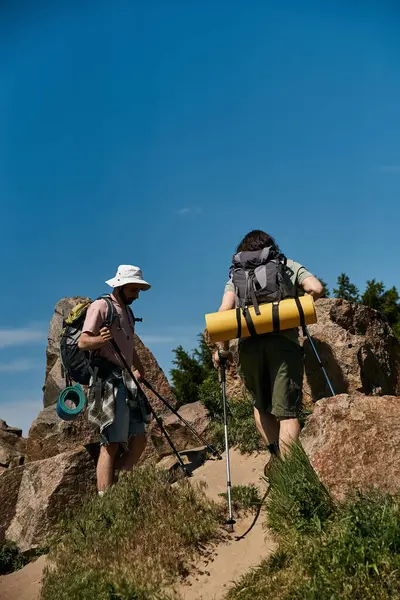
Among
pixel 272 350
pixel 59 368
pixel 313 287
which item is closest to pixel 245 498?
pixel 272 350

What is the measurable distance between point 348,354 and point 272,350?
135 inches

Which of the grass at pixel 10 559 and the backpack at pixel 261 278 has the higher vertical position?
the backpack at pixel 261 278

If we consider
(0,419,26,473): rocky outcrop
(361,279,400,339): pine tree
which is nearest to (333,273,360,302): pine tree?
(361,279,400,339): pine tree

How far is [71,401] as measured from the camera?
8.96 metres

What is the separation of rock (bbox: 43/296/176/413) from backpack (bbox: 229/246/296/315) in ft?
15.8

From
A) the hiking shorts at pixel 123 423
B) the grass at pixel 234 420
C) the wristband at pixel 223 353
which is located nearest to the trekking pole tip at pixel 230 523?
the hiking shorts at pixel 123 423

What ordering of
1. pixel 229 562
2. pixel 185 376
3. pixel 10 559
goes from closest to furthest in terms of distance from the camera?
pixel 229 562
pixel 10 559
pixel 185 376

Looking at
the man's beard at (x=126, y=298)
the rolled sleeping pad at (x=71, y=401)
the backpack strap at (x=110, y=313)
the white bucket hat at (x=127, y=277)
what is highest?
the white bucket hat at (x=127, y=277)

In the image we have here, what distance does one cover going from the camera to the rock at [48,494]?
8750mm

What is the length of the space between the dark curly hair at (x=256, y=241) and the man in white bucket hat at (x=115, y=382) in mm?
1511

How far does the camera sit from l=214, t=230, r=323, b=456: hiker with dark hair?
6535 millimetres

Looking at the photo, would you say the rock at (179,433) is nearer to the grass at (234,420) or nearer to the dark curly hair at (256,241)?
the grass at (234,420)

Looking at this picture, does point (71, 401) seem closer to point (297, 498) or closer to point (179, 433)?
point (179, 433)

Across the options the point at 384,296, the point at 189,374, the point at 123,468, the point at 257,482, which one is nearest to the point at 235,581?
the point at 257,482
